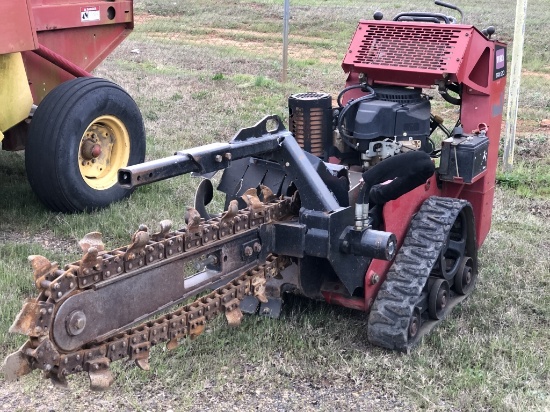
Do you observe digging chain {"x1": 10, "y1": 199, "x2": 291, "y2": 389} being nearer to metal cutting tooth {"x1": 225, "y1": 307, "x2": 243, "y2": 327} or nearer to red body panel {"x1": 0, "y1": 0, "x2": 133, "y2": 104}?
metal cutting tooth {"x1": 225, "y1": 307, "x2": 243, "y2": 327}

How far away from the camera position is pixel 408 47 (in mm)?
4996

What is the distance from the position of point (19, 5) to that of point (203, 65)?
10.8m

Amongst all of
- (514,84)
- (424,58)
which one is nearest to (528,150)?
(514,84)

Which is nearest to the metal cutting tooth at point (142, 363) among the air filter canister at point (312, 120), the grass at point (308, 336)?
the grass at point (308, 336)

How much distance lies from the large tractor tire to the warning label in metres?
0.88

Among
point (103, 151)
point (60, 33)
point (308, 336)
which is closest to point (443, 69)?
point (308, 336)

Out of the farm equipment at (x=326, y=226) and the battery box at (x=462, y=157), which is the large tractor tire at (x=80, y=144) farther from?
the battery box at (x=462, y=157)

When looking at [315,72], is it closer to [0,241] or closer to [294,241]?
[0,241]

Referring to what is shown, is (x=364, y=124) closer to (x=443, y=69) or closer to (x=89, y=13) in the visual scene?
(x=443, y=69)

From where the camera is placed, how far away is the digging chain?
9.08ft

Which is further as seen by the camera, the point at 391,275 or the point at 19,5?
the point at 19,5

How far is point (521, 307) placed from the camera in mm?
4812

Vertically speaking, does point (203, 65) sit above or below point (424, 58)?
below

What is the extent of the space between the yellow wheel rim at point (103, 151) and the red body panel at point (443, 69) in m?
2.33
